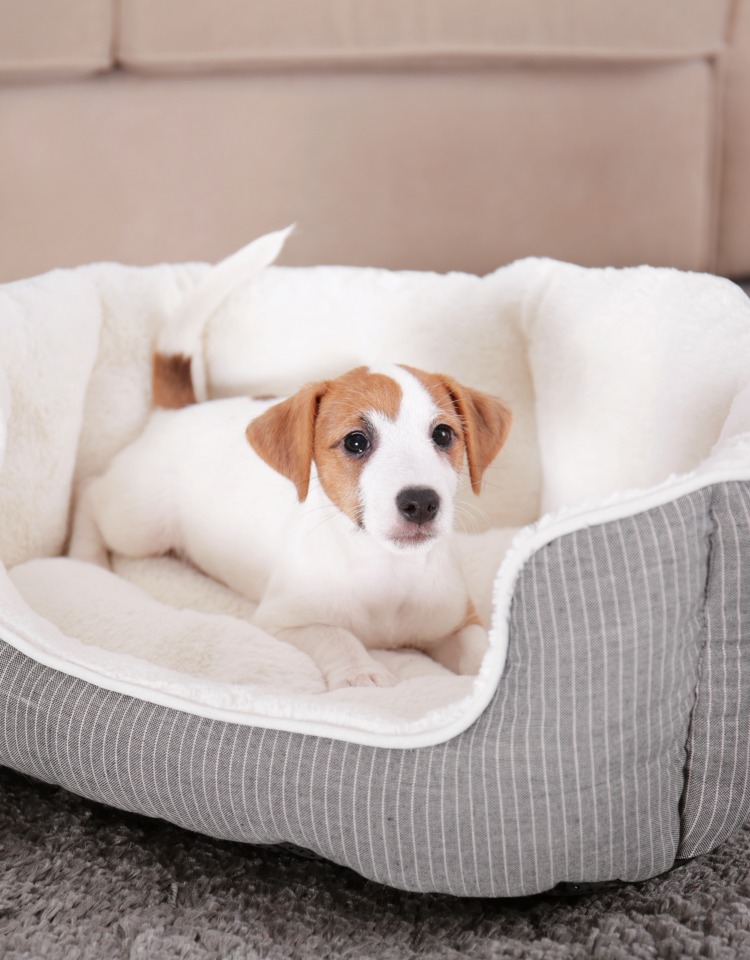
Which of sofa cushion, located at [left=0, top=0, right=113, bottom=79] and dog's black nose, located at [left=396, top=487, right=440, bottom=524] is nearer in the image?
dog's black nose, located at [left=396, top=487, right=440, bottom=524]

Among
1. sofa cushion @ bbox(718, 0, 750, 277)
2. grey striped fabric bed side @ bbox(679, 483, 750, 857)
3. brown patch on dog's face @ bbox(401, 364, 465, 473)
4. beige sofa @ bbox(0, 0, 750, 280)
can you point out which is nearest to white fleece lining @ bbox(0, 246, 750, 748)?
brown patch on dog's face @ bbox(401, 364, 465, 473)

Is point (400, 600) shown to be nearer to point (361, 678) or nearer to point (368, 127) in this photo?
point (361, 678)

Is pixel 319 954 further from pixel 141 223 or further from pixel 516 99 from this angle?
pixel 516 99

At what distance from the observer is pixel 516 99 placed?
8.15 feet

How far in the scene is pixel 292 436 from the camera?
1229 millimetres

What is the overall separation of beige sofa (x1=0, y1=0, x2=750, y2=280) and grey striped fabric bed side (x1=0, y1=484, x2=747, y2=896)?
1696mm

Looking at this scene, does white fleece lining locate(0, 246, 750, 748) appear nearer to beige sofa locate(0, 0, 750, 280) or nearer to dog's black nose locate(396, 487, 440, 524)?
dog's black nose locate(396, 487, 440, 524)

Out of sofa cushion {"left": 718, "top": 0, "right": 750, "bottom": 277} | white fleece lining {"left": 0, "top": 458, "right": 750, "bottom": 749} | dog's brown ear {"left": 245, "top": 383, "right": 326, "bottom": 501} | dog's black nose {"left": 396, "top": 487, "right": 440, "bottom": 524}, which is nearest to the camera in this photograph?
white fleece lining {"left": 0, "top": 458, "right": 750, "bottom": 749}

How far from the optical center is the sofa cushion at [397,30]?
2.24 metres

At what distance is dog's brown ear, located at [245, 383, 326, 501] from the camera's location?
122cm

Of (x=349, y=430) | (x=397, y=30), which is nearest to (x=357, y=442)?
(x=349, y=430)

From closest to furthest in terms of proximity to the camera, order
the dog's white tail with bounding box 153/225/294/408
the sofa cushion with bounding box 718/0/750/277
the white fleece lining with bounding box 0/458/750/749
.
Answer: the white fleece lining with bounding box 0/458/750/749
the dog's white tail with bounding box 153/225/294/408
the sofa cushion with bounding box 718/0/750/277

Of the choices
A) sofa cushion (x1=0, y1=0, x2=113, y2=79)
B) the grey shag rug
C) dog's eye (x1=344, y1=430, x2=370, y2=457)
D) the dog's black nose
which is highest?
sofa cushion (x1=0, y1=0, x2=113, y2=79)

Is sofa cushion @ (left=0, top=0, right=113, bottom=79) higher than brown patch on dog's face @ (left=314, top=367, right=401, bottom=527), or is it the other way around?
sofa cushion @ (left=0, top=0, right=113, bottom=79)
